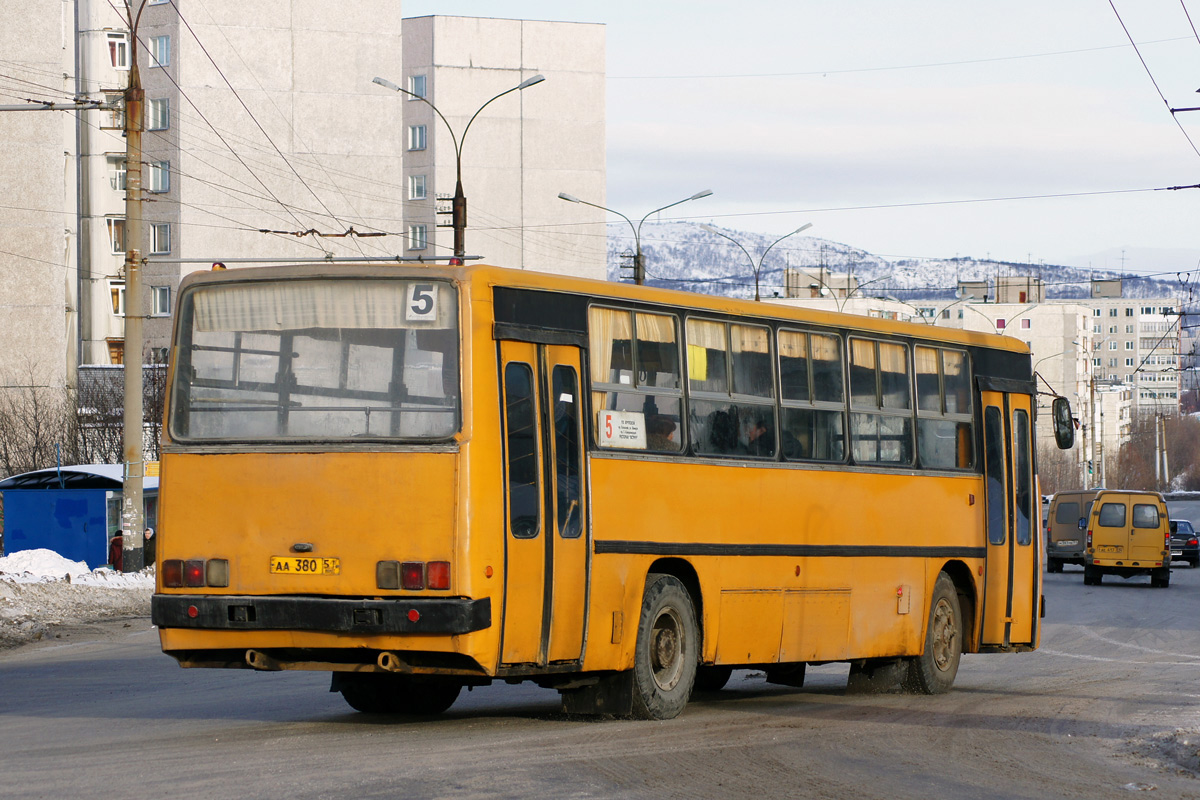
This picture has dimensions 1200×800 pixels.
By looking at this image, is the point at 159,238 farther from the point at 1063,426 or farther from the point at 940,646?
the point at 940,646

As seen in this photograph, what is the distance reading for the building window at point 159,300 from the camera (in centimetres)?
6650

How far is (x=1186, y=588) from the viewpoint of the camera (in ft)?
128

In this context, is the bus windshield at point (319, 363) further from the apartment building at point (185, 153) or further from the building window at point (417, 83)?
the building window at point (417, 83)

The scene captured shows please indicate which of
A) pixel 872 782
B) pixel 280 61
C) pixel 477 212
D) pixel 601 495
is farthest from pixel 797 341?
pixel 477 212

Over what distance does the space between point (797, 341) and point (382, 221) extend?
6008 cm

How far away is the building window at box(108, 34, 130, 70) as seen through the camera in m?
65.4

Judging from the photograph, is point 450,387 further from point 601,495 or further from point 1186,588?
point 1186,588

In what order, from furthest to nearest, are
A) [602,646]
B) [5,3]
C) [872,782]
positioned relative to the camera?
[5,3], [602,646], [872,782]

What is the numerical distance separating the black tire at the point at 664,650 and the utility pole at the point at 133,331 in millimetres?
15827

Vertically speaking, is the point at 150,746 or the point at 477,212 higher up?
the point at 477,212

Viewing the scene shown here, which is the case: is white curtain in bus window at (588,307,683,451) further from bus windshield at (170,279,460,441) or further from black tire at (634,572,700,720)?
bus windshield at (170,279,460,441)

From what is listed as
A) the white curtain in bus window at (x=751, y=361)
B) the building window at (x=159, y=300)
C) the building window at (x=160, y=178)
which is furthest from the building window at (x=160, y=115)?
the white curtain in bus window at (x=751, y=361)

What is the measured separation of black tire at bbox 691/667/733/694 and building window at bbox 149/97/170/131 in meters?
54.1

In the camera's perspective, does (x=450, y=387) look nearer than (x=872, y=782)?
No
